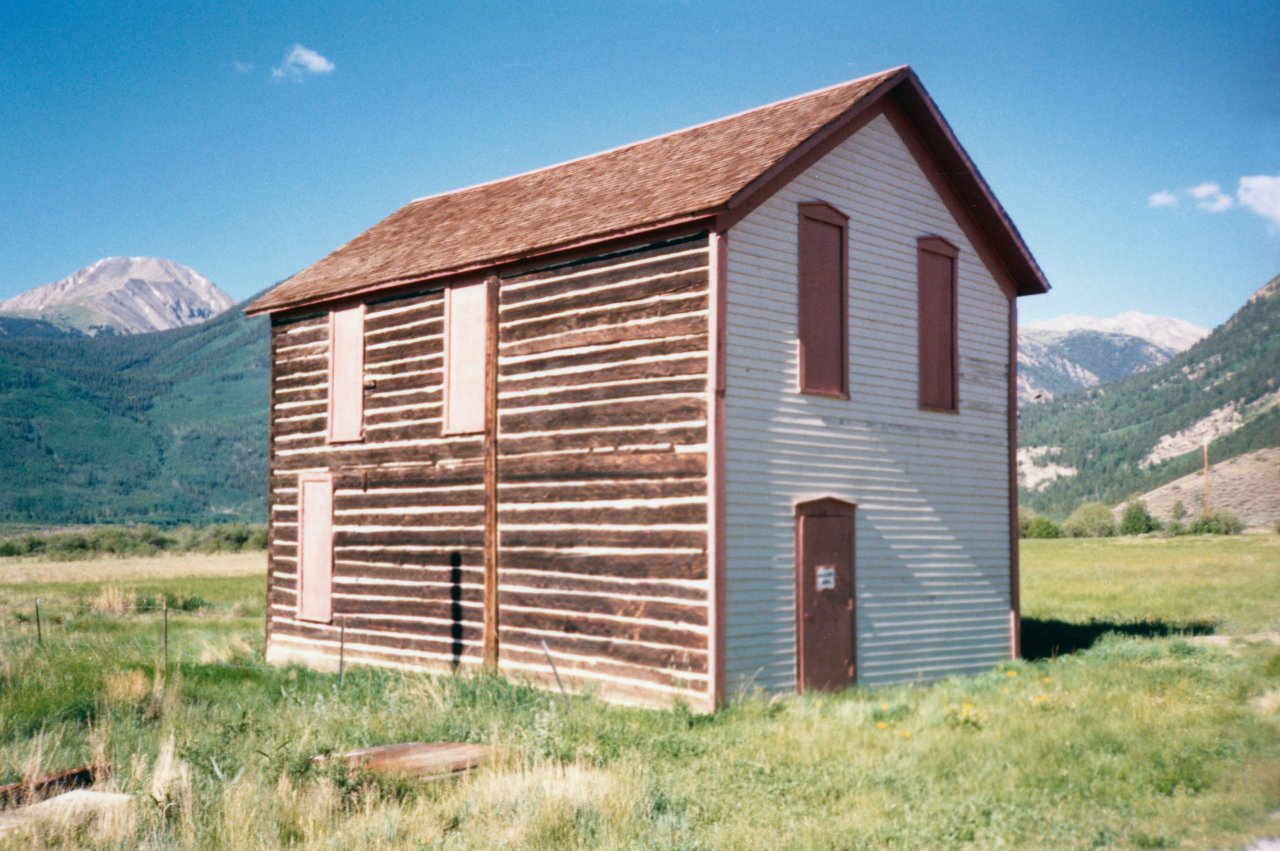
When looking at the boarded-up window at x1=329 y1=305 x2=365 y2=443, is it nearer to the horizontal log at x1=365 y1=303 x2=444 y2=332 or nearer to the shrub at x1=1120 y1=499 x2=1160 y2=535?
the horizontal log at x1=365 y1=303 x2=444 y2=332

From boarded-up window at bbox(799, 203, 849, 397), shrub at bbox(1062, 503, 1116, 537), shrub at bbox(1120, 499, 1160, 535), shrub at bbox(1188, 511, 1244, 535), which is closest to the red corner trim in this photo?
boarded-up window at bbox(799, 203, 849, 397)

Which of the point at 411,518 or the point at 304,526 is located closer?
the point at 411,518

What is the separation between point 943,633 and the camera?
50.2 feet

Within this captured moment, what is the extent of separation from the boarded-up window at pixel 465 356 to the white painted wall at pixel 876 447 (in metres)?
4.09

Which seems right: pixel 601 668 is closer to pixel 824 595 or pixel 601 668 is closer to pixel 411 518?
pixel 824 595

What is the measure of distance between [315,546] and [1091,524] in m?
64.7

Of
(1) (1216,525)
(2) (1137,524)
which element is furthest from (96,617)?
(2) (1137,524)

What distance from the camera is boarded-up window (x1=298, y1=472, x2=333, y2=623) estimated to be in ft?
58.0

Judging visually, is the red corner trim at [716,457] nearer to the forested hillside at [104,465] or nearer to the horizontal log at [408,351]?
the horizontal log at [408,351]

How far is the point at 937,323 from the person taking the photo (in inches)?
622

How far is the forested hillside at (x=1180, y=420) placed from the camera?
5714 inches

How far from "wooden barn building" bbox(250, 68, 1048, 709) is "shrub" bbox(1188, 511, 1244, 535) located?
53375 millimetres

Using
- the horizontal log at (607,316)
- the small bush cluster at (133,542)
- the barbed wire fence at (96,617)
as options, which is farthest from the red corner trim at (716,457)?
the small bush cluster at (133,542)

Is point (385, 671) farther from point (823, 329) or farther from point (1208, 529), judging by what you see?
point (1208, 529)
